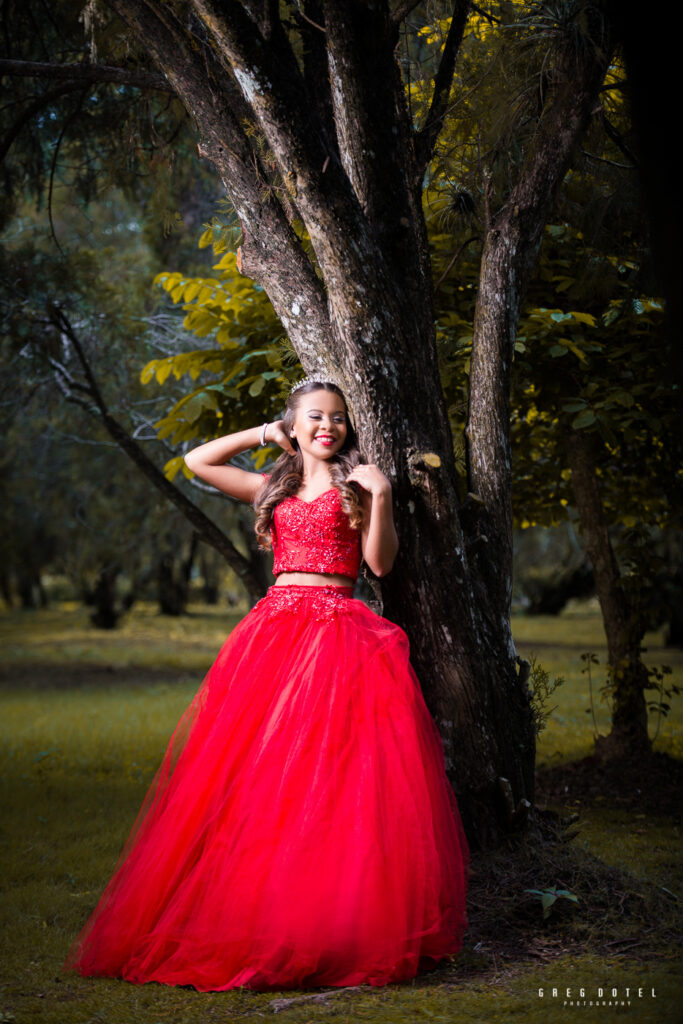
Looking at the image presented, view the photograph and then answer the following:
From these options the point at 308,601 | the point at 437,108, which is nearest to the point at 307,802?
the point at 308,601

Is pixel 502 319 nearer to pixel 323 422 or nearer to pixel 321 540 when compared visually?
pixel 323 422

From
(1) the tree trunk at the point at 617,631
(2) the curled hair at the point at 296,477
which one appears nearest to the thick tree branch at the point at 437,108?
(2) the curled hair at the point at 296,477

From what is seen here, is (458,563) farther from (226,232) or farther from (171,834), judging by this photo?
(226,232)

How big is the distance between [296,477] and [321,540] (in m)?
0.32

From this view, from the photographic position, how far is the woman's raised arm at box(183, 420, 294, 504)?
3.60 m

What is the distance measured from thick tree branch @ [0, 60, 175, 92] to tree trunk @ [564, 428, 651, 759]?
11.6 feet

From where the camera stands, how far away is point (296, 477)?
3.47 m

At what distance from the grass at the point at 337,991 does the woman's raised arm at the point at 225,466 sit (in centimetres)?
183

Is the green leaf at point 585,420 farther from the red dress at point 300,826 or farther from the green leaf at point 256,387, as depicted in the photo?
the red dress at point 300,826

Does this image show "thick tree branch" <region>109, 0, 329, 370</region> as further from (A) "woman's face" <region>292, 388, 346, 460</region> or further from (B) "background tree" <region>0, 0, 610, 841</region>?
(A) "woman's face" <region>292, 388, 346, 460</region>

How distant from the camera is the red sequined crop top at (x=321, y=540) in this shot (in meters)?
3.30

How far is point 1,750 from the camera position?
7.28 m

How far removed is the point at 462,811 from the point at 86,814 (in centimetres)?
307

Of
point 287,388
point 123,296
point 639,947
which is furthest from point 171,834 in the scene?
point 123,296
